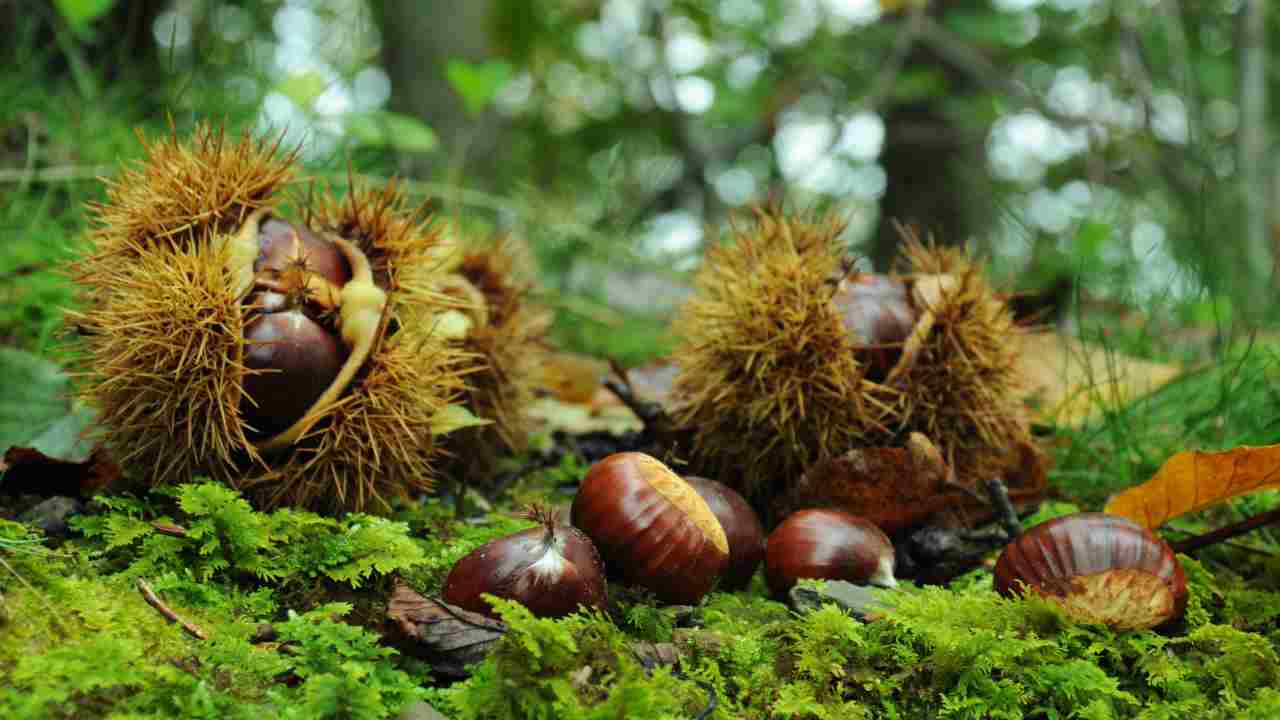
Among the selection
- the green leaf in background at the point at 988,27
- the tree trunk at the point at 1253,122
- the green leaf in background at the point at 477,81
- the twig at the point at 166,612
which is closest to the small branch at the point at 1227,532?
the twig at the point at 166,612

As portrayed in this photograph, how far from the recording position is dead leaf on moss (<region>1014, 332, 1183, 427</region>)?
2.54 metres

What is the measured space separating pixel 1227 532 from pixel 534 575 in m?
1.38

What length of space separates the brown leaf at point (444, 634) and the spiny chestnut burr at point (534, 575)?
0.04 meters

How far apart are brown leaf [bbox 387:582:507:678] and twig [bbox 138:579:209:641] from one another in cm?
26

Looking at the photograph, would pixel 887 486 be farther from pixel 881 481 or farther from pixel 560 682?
pixel 560 682

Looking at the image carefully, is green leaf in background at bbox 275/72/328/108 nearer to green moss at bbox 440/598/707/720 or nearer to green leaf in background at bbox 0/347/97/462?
green leaf in background at bbox 0/347/97/462

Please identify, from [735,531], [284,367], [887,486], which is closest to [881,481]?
[887,486]

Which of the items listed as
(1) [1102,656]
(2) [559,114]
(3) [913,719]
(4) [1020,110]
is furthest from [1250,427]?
(2) [559,114]

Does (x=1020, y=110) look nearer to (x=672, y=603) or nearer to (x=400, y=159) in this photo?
(x=400, y=159)

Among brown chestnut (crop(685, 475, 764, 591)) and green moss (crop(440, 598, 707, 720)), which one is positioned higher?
green moss (crop(440, 598, 707, 720))

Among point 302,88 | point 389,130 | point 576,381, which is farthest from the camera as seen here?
point 389,130

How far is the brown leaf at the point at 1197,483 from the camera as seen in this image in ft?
5.85

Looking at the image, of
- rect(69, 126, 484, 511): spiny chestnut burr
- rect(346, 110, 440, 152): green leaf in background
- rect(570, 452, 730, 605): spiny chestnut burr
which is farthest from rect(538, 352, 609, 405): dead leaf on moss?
rect(570, 452, 730, 605): spiny chestnut burr

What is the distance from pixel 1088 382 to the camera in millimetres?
2645
